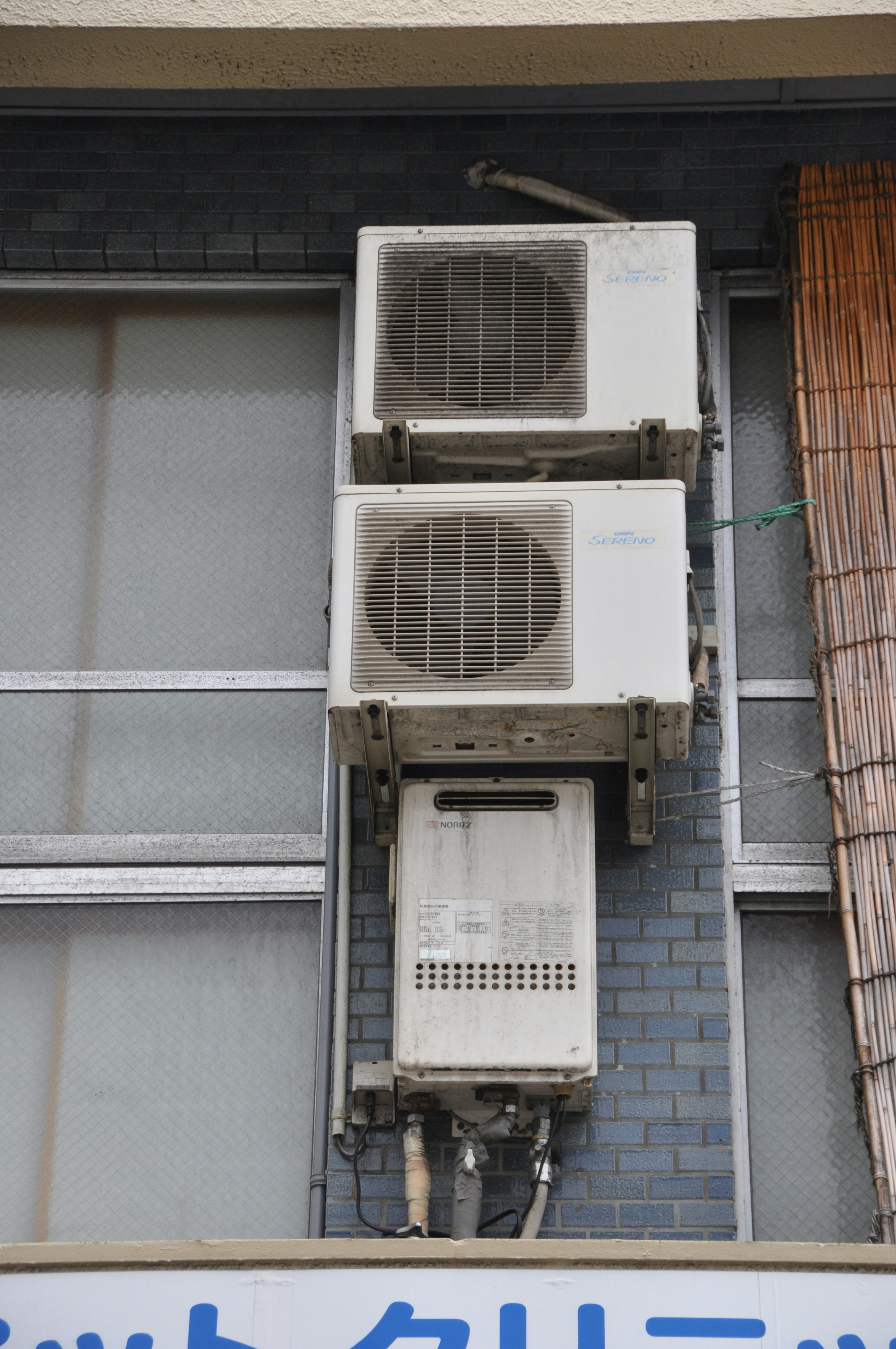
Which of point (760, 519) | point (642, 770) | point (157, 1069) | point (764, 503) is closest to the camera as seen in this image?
point (642, 770)

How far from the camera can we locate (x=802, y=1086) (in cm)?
517

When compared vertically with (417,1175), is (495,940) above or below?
above

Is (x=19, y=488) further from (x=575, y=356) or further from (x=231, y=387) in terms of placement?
(x=575, y=356)

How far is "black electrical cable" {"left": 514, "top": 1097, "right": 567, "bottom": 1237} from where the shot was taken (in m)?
4.76

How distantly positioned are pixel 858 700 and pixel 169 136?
10.7 feet

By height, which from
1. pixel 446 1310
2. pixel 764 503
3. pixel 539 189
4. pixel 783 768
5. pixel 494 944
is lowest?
pixel 446 1310

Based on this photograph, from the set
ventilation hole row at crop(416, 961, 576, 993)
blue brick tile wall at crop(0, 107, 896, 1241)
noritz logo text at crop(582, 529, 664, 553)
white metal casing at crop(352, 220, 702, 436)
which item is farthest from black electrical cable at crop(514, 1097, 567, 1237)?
white metal casing at crop(352, 220, 702, 436)

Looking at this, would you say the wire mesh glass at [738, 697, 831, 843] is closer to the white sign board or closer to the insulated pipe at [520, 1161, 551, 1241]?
the insulated pipe at [520, 1161, 551, 1241]

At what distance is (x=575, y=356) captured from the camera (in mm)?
5160

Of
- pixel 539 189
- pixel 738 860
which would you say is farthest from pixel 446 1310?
pixel 539 189

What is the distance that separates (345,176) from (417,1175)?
11.6 ft

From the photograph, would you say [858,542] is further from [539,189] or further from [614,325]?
[539,189]

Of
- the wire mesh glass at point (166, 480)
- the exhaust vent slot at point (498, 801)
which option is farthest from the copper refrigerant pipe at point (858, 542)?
the wire mesh glass at point (166, 480)

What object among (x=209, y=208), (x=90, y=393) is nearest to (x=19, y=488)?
(x=90, y=393)
